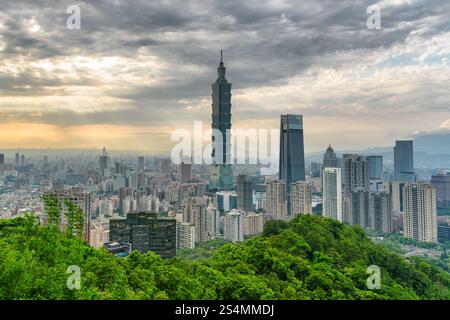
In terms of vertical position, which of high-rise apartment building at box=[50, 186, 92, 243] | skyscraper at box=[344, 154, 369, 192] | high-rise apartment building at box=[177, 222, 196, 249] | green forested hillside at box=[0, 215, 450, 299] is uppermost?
skyscraper at box=[344, 154, 369, 192]

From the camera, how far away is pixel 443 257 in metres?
6.23

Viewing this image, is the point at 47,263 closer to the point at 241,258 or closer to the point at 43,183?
the point at 241,258

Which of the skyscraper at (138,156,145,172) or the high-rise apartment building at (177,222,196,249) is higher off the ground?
the skyscraper at (138,156,145,172)

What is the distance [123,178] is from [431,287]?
584cm

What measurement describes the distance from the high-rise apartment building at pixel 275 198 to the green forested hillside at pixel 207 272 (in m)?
4.92

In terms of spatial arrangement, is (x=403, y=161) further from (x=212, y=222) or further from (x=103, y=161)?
(x=212, y=222)

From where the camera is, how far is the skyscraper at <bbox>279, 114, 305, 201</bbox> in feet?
30.9

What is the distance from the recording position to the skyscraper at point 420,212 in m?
6.74

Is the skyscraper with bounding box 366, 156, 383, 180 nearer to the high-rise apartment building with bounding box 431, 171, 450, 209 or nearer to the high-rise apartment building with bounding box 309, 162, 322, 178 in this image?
the high-rise apartment building with bounding box 431, 171, 450, 209

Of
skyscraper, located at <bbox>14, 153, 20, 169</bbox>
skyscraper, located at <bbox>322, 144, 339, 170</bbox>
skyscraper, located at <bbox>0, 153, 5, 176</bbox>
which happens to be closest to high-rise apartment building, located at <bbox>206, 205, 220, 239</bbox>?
skyscraper, located at <bbox>322, 144, 339, 170</bbox>

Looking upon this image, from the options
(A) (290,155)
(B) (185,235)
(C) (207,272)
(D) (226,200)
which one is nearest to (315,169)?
(A) (290,155)

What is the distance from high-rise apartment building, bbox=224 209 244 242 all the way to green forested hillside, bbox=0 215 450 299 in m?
5.36

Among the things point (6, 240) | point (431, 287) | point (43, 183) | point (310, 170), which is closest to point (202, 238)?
point (310, 170)

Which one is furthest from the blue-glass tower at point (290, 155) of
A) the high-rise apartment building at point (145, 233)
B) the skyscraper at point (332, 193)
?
the high-rise apartment building at point (145, 233)
